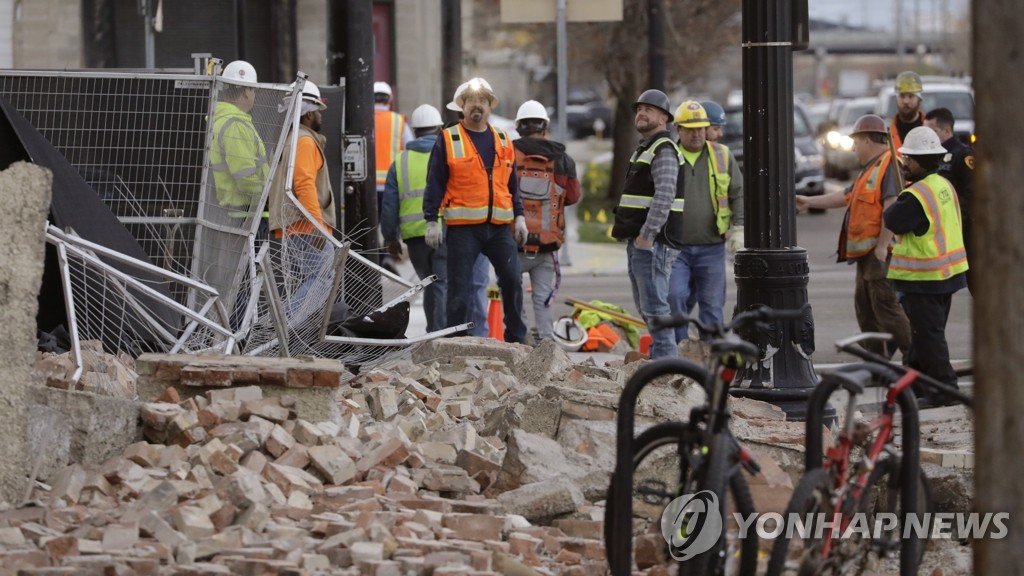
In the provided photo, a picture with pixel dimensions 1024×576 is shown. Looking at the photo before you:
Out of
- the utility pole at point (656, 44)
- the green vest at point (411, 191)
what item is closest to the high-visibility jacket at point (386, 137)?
the green vest at point (411, 191)

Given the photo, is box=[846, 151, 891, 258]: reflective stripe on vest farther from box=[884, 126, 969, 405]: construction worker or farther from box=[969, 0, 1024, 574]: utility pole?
box=[969, 0, 1024, 574]: utility pole

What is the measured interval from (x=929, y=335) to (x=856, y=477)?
4.42 m

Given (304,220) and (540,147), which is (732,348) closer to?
(304,220)

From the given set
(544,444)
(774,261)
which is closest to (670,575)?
(544,444)

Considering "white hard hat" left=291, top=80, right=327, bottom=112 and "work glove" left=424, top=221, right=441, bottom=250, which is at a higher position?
"white hard hat" left=291, top=80, right=327, bottom=112

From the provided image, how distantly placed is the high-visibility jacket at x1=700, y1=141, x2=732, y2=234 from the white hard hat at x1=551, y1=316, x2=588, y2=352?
1745mm

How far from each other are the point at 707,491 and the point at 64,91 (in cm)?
574

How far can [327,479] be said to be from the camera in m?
6.25

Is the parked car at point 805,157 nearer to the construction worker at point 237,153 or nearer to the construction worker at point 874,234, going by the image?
the construction worker at point 874,234

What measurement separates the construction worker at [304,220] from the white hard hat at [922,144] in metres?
3.41

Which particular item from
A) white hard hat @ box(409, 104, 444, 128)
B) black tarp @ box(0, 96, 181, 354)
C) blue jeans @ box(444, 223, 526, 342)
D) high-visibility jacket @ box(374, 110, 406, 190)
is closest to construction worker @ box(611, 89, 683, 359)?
blue jeans @ box(444, 223, 526, 342)

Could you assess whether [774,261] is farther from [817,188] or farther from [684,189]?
[817,188]

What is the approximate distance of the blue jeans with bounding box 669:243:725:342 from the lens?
1021 cm

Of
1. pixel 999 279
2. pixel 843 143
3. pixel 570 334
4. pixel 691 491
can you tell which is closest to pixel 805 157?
pixel 843 143
